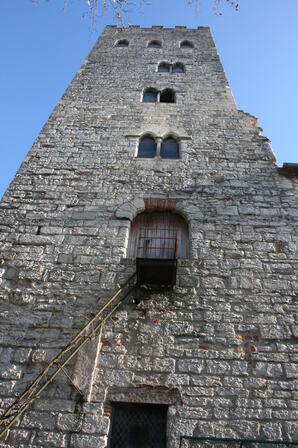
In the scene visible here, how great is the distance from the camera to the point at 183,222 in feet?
21.9

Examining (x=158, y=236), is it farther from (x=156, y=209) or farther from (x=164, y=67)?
(x=164, y=67)

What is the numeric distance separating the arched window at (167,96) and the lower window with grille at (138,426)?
8.09 meters

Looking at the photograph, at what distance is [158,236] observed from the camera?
6.46 meters

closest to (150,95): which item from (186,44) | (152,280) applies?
(186,44)

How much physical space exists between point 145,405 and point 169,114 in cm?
678

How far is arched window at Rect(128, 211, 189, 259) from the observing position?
616 centimetres

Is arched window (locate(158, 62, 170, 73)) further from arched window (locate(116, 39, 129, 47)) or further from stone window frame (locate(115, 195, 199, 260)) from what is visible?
stone window frame (locate(115, 195, 199, 260))

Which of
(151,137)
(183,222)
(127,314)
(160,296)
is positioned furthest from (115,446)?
(151,137)

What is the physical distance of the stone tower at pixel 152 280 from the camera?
434 centimetres

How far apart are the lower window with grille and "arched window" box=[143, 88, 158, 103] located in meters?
7.75

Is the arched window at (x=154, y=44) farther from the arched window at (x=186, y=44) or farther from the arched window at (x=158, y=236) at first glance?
the arched window at (x=158, y=236)

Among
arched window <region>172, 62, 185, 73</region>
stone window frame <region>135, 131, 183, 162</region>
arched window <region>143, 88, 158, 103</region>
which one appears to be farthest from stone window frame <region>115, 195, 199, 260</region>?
arched window <region>172, 62, 185, 73</region>

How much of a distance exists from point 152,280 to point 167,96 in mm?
6725

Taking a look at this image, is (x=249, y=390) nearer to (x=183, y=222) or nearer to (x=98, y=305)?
(x=98, y=305)
